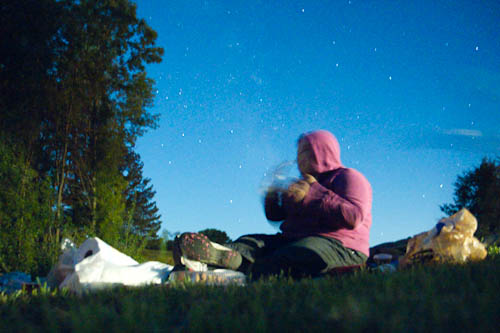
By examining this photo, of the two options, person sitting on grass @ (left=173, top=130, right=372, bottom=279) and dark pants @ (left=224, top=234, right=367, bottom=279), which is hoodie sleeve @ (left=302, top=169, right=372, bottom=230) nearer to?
person sitting on grass @ (left=173, top=130, right=372, bottom=279)

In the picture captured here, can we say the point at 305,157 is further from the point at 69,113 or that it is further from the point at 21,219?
the point at 69,113

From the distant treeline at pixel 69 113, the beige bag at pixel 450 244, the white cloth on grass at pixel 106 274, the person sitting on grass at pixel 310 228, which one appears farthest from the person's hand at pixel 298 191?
the distant treeline at pixel 69 113

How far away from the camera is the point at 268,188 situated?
3.76m

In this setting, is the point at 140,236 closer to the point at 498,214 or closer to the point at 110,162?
the point at 110,162

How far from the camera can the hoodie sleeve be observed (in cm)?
351

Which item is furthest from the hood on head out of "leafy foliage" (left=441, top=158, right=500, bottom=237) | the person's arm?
"leafy foliage" (left=441, top=158, right=500, bottom=237)

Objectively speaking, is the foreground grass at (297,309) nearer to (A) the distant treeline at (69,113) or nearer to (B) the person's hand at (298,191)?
(B) the person's hand at (298,191)

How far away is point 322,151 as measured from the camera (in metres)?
4.14

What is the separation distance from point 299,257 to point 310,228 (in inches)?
21.7

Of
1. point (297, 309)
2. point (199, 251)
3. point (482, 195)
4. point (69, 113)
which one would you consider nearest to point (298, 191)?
point (199, 251)

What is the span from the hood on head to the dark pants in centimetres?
81

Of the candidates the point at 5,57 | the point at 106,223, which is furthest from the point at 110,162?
the point at 5,57

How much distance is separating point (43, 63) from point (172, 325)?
29.3 ft

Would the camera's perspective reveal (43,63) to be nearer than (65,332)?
No
